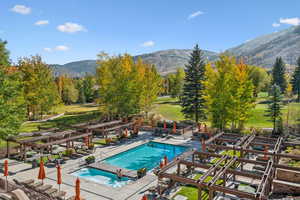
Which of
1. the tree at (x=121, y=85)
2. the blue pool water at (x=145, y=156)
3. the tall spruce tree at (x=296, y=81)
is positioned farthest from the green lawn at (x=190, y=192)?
the tall spruce tree at (x=296, y=81)

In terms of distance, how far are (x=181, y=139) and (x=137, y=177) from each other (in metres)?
14.3

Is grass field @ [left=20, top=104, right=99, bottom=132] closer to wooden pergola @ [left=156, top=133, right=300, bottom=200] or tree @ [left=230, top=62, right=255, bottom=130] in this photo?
wooden pergola @ [left=156, top=133, right=300, bottom=200]

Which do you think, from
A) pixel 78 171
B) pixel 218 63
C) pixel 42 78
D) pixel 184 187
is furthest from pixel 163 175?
pixel 42 78

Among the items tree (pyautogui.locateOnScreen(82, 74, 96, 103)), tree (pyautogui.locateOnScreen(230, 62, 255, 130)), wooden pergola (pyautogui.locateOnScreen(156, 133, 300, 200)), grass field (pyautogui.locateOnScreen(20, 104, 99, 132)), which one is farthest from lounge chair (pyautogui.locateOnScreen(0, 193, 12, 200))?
tree (pyautogui.locateOnScreen(82, 74, 96, 103))

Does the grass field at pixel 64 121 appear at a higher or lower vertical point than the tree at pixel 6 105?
lower

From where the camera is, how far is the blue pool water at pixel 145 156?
23.9 meters

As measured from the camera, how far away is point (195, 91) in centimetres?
3866

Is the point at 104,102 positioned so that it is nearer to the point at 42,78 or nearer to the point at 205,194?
the point at 42,78

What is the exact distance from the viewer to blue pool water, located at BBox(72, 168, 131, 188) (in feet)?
60.5

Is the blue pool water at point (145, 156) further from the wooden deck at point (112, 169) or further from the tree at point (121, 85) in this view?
the tree at point (121, 85)

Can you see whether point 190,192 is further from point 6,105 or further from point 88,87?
point 88,87

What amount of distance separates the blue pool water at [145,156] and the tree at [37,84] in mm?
26166

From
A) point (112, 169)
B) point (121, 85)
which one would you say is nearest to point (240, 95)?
point (121, 85)

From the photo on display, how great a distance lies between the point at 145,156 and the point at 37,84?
29.7 m
